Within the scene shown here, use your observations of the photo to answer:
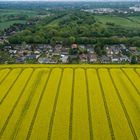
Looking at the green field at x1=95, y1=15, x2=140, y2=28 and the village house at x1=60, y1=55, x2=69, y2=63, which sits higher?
the village house at x1=60, y1=55, x2=69, y2=63

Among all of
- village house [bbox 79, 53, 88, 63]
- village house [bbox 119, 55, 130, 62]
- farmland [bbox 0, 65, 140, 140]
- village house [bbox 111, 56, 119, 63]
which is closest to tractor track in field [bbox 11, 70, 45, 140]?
farmland [bbox 0, 65, 140, 140]

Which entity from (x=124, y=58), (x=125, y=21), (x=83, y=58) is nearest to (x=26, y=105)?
(x=83, y=58)

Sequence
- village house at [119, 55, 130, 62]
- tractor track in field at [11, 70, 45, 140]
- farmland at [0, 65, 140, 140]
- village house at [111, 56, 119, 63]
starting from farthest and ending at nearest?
village house at [119, 55, 130, 62] → village house at [111, 56, 119, 63] → tractor track in field at [11, 70, 45, 140] → farmland at [0, 65, 140, 140]

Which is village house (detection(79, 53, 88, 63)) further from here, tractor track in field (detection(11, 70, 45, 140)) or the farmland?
tractor track in field (detection(11, 70, 45, 140))

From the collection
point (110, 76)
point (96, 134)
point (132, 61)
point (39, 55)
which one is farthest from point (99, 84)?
point (39, 55)

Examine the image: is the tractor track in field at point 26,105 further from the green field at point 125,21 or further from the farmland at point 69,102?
the green field at point 125,21

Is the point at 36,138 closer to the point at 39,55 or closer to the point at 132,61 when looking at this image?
the point at 132,61

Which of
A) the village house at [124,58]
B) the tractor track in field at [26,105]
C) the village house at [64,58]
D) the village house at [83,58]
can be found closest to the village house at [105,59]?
the village house at [124,58]

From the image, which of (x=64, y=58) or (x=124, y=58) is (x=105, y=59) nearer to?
(x=124, y=58)
